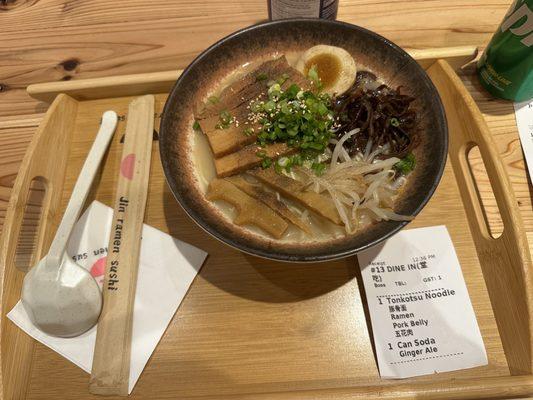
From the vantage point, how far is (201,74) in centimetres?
153

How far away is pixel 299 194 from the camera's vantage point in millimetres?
1334

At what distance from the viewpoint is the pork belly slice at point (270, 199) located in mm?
1326

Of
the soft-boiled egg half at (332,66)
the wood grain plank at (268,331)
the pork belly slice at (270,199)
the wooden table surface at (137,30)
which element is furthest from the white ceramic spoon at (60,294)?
the soft-boiled egg half at (332,66)

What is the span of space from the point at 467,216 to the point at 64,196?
1.66m

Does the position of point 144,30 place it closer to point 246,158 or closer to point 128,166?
point 128,166

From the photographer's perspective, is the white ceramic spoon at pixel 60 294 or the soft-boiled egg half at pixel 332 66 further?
the soft-boiled egg half at pixel 332 66

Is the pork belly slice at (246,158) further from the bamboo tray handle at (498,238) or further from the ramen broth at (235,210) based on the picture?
the bamboo tray handle at (498,238)

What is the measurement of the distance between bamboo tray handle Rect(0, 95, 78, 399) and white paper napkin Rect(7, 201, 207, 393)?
50 millimetres

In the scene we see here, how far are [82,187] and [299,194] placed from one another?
2.87 ft

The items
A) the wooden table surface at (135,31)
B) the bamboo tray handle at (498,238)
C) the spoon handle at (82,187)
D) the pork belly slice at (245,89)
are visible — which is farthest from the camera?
the wooden table surface at (135,31)

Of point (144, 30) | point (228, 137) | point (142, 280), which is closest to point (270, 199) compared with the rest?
point (228, 137)

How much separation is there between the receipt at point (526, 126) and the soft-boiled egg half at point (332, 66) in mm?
781

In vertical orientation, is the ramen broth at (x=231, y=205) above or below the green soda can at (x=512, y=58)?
below

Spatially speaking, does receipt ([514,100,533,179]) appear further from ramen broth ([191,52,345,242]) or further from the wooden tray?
ramen broth ([191,52,345,242])
